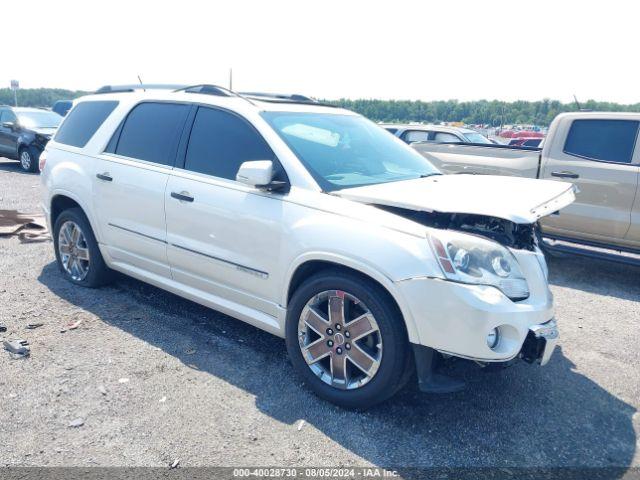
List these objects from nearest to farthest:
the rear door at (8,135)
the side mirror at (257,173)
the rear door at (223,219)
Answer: the side mirror at (257,173), the rear door at (223,219), the rear door at (8,135)

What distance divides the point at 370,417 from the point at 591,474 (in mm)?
1210

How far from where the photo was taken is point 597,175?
6.49 m

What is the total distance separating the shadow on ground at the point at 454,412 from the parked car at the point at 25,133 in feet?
41.0

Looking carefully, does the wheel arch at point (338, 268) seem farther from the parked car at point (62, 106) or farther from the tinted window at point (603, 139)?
the parked car at point (62, 106)

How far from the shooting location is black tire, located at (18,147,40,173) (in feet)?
48.8

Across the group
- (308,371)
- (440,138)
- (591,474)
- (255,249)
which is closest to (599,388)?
(591,474)

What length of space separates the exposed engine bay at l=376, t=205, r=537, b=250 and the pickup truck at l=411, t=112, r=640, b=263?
3.02 m

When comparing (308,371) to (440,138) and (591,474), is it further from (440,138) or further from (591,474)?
(440,138)

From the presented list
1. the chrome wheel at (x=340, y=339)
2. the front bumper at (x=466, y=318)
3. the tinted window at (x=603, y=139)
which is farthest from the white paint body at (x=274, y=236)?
the tinted window at (x=603, y=139)

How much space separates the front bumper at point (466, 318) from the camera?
2840 millimetres

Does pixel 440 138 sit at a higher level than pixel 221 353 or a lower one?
higher

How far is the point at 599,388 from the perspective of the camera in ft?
12.3

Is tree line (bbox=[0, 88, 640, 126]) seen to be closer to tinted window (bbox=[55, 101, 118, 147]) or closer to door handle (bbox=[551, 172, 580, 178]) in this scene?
→ door handle (bbox=[551, 172, 580, 178])

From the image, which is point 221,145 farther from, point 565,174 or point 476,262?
point 565,174
